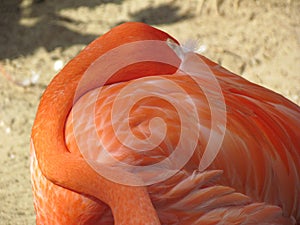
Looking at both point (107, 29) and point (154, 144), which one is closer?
point (154, 144)

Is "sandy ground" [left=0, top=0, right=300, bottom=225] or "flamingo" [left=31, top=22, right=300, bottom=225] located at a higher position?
"flamingo" [left=31, top=22, right=300, bottom=225]

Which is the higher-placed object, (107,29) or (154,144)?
(154,144)

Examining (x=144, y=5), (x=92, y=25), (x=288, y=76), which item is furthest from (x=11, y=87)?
(x=288, y=76)

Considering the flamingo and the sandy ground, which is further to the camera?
the sandy ground

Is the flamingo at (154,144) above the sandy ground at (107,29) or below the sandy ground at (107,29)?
above

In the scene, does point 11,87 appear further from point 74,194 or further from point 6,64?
point 74,194
